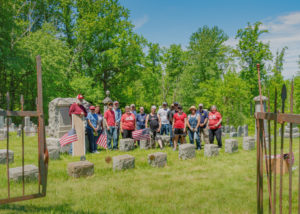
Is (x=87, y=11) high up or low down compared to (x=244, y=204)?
up

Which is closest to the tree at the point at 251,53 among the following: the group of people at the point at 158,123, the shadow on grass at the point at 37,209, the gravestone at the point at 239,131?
the gravestone at the point at 239,131

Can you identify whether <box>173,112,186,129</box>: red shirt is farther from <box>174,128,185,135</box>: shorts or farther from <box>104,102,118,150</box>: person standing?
<box>104,102,118,150</box>: person standing

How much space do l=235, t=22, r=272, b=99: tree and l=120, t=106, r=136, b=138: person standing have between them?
20.7 metres

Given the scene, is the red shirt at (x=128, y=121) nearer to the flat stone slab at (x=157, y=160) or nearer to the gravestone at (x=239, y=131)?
the flat stone slab at (x=157, y=160)

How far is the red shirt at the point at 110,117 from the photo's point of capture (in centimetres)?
1082

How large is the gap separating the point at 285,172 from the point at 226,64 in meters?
35.9

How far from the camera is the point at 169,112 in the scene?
38.0 feet

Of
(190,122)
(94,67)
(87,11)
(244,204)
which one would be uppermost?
(87,11)

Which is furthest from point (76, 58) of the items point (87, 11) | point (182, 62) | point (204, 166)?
point (204, 166)

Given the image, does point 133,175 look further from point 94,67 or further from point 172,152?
point 94,67

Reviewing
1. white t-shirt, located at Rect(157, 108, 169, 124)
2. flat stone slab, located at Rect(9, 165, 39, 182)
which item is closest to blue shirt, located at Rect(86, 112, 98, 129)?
white t-shirt, located at Rect(157, 108, 169, 124)

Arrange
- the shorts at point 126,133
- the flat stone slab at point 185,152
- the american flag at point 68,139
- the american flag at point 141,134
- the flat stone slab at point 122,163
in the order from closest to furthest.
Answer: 1. the flat stone slab at point 122,163
2. the american flag at point 68,139
3. the flat stone slab at point 185,152
4. the american flag at point 141,134
5. the shorts at point 126,133

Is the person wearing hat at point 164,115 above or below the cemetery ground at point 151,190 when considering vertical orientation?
above

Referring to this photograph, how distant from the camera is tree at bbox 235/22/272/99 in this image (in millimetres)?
28203
